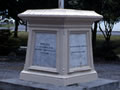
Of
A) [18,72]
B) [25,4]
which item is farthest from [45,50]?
[25,4]

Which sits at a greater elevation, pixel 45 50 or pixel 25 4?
pixel 45 50

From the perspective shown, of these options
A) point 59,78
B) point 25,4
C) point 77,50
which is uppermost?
point 77,50

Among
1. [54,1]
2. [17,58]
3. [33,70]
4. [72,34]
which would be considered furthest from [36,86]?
[54,1]

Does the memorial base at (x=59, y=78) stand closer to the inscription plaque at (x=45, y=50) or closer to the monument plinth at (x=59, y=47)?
the monument plinth at (x=59, y=47)

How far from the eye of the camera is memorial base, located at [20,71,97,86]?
6.58 metres

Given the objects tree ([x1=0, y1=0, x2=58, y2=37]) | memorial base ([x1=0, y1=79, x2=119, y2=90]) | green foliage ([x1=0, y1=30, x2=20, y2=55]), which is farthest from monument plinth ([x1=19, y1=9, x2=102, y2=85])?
tree ([x1=0, y1=0, x2=58, y2=37])

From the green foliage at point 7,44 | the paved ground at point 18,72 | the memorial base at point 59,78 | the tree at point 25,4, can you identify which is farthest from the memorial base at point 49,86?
the tree at point 25,4

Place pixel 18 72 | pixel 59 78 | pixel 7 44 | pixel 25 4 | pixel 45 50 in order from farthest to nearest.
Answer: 1. pixel 25 4
2. pixel 7 44
3. pixel 18 72
4. pixel 45 50
5. pixel 59 78

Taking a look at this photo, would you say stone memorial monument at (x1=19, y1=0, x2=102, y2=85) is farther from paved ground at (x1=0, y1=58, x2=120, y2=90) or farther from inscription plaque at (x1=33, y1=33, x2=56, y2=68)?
paved ground at (x1=0, y1=58, x2=120, y2=90)

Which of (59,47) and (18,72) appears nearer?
(59,47)

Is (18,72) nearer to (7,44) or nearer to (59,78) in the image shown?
(7,44)

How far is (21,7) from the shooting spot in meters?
19.7

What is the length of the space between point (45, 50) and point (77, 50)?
0.60 metres

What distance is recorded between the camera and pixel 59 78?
6559mm
